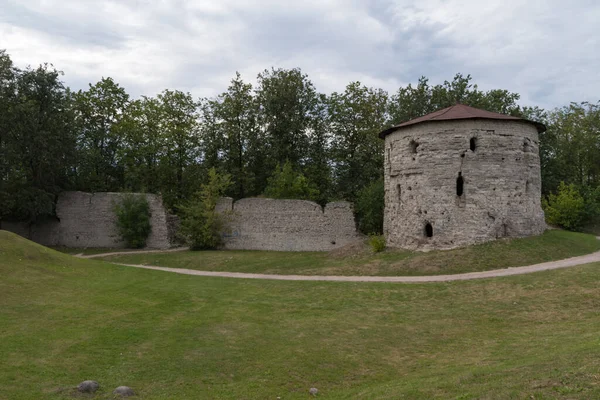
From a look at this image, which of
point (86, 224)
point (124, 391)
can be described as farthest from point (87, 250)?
point (124, 391)

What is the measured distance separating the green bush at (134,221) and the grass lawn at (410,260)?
160 inches

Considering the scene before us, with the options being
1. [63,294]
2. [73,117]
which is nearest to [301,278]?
[63,294]

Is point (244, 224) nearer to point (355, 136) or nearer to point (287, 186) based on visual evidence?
point (287, 186)

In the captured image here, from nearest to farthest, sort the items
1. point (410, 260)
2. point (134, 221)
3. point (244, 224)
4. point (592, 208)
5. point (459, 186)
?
point (410, 260), point (459, 186), point (592, 208), point (244, 224), point (134, 221)

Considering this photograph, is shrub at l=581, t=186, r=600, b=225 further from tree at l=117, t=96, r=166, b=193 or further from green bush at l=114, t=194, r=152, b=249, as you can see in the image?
tree at l=117, t=96, r=166, b=193

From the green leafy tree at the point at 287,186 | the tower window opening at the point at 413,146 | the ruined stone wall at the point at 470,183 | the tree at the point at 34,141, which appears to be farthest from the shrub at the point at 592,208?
the tree at the point at 34,141

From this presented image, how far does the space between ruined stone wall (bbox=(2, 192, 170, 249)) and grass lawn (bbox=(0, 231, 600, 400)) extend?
12.9m

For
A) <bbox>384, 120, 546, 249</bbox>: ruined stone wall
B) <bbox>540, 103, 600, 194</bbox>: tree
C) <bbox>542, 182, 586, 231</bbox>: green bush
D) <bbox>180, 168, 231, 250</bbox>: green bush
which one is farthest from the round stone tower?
<bbox>540, 103, 600, 194</bbox>: tree

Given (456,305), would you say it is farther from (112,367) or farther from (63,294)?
(63,294)

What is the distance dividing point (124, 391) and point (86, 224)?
2535 centimetres

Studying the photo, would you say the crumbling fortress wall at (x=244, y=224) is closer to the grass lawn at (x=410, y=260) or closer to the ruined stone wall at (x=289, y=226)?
the ruined stone wall at (x=289, y=226)

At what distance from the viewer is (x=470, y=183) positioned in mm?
20391

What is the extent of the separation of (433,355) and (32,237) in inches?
1160

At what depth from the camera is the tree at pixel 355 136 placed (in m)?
34.2
